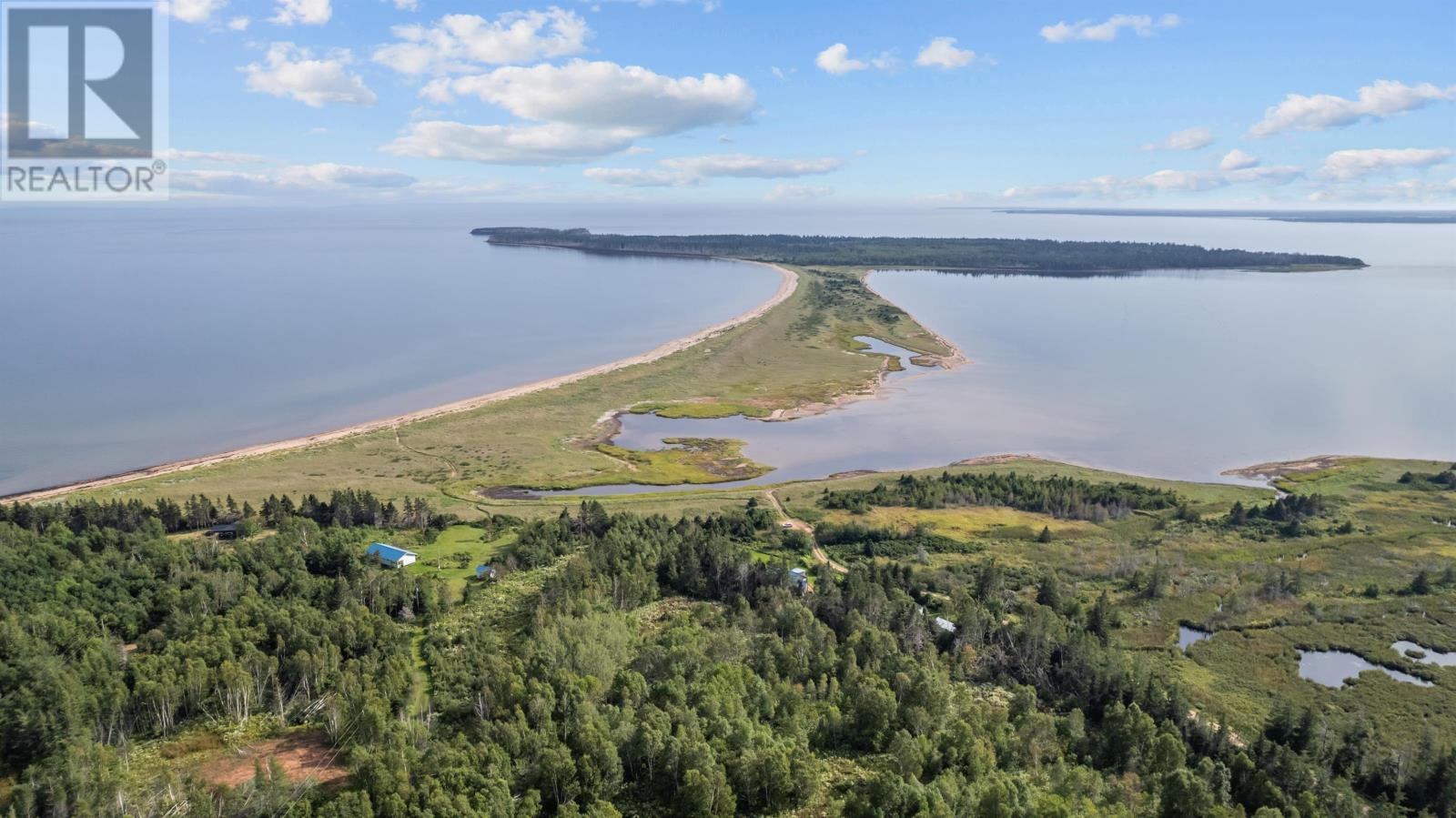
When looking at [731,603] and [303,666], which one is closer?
[303,666]

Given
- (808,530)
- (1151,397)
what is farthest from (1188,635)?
(1151,397)

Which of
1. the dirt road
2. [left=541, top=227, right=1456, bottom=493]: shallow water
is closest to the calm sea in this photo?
[left=541, top=227, right=1456, bottom=493]: shallow water

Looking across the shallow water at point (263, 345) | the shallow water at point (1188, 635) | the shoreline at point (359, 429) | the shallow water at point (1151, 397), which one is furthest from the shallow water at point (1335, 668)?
the shallow water at point (263, 345)

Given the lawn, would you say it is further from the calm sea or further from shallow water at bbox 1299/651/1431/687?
shallow water at bbox 1299/651/1431/687

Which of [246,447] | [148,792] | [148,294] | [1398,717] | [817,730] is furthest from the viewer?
[148,294]

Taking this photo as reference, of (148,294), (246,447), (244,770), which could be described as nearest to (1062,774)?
(244,770)

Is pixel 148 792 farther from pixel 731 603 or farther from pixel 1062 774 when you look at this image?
pixel 1062 774

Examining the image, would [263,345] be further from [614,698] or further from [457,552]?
[614,698]
